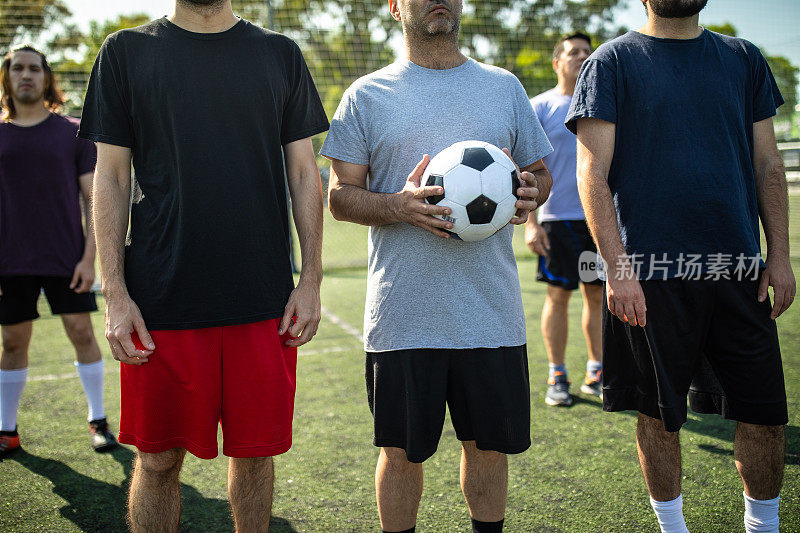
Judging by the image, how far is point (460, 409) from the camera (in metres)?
2.23

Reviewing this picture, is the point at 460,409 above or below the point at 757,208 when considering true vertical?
below

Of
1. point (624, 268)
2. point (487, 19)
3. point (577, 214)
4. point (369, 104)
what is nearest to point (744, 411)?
point (624, 268)

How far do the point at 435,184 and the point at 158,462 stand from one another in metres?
1.23

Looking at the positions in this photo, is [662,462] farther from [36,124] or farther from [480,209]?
[36,124]

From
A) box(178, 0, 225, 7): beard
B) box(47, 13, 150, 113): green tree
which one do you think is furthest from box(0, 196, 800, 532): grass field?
box(47, 13, 150, 113): green tree

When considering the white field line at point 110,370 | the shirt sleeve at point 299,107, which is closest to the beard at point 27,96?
the shirt sleeve at point 299,107

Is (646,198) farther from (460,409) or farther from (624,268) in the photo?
(460,409)

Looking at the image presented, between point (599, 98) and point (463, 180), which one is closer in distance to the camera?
point (463, 180)

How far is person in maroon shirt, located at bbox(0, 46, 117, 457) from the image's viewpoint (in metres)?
3.53

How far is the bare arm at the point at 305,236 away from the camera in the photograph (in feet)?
6.85

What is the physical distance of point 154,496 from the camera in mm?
2033

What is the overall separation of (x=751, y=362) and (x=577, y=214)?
7.12 ft

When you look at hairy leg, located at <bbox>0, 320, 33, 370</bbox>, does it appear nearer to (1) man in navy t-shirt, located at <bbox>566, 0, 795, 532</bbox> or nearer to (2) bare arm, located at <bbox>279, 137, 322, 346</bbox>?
(2) bare arm, located at <bbox>279, 137, 322, 346</bbox>

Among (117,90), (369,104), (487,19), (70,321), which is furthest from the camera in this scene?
(487,19)
